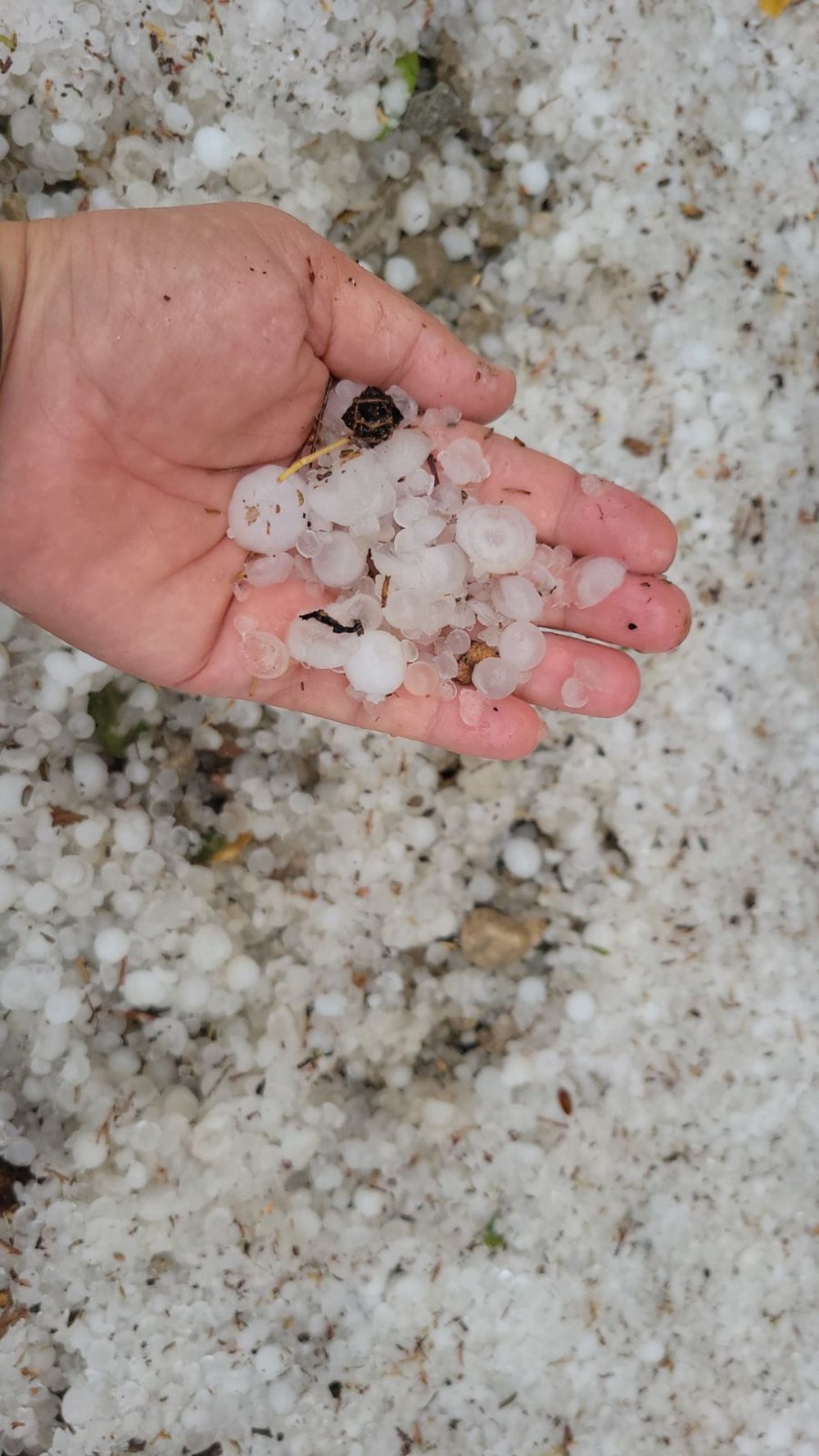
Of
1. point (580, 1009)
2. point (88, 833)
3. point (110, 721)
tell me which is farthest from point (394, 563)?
point (580, 1009)

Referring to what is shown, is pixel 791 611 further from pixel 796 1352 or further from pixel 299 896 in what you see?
pixel 796 1352

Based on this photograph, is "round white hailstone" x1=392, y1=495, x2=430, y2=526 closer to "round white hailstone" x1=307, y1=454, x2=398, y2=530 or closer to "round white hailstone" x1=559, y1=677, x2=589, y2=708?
"round white hailstone" x1=307, y1=454, x2=398, y2=530

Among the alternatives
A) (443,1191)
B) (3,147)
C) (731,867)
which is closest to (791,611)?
(731,867)

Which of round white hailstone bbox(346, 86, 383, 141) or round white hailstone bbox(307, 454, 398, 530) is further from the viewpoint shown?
round white hailstone bbox(346, 86, 383, 141)

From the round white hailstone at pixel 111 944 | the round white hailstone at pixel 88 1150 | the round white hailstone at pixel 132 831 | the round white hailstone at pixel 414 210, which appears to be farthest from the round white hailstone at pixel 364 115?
the round white hailstone at pixel 88 1150

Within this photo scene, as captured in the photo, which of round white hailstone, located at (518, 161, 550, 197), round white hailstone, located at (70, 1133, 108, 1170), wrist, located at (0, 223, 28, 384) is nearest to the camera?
wrist, located at (0, 223, 28, 384)

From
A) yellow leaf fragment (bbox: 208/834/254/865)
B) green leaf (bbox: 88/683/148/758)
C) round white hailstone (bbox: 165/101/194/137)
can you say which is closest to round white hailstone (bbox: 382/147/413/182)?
round white hailstone (bbox: 165/101/194/137)
